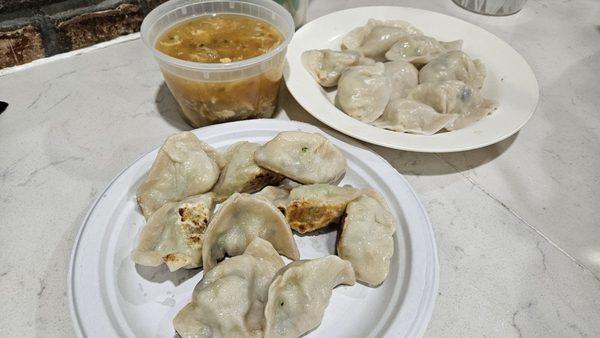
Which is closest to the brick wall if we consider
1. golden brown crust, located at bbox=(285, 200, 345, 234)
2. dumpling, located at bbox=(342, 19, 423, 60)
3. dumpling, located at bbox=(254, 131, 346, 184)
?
dumpling, located at bbox=(342, 19, 423, 60)

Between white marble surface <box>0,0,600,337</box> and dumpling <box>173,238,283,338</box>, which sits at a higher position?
dumpling <box>173,238,283,338</box>

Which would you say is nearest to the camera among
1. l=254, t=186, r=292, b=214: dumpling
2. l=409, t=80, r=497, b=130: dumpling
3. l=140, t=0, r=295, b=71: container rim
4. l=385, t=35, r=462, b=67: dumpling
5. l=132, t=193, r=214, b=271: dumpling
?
l=132, t=193, r=214, b=271: dumpling

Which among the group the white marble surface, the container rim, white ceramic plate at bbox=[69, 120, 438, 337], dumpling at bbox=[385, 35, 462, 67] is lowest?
the white marble surface

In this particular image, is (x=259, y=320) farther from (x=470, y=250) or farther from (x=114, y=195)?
(x=470, y=250)

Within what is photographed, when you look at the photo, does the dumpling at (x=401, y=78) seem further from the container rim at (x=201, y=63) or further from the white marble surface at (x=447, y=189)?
the container rim at (x=201, y=63)

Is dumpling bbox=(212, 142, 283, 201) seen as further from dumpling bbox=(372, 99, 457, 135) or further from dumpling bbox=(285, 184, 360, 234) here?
dumpling bbox=(372, 99, 457, 135)

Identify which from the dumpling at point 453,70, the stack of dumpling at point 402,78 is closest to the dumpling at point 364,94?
the stack of dumpling at point 402,78
